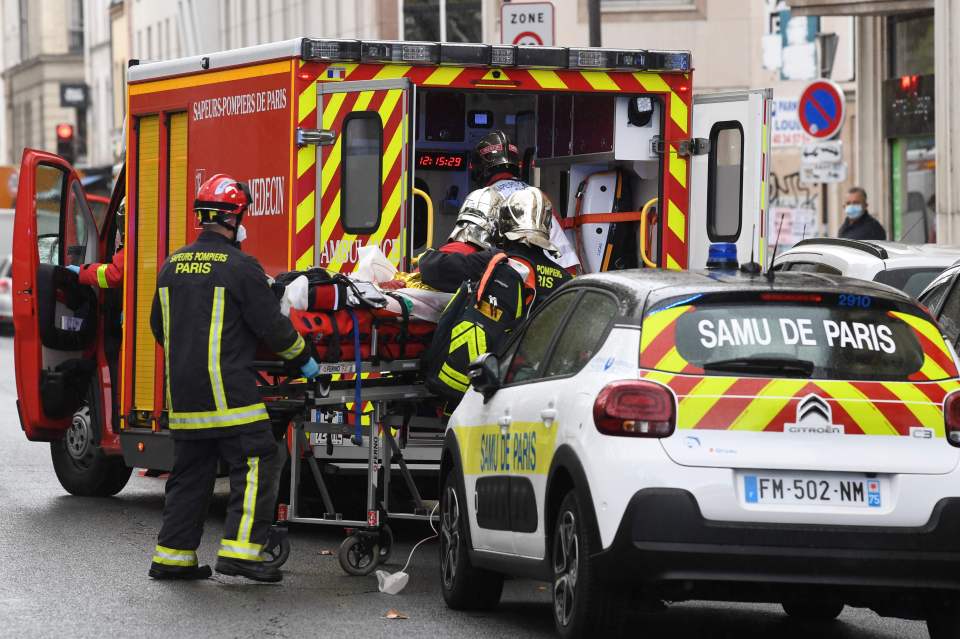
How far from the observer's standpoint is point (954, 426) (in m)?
7.45

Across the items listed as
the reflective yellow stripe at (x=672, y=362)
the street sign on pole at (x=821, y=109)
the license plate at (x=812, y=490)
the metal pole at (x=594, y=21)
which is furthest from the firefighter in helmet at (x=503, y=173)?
the metal pole at (x=594, y=21)

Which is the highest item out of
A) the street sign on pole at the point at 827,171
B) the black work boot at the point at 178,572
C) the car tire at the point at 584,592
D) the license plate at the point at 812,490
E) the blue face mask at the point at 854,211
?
the street sign on pole at the point at 827,171

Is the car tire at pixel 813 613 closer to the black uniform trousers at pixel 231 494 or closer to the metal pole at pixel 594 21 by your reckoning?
the black uniform trousers at pixel 231 494

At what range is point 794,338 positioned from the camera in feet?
24.7

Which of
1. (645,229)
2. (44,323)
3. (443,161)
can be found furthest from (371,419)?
(443,161)

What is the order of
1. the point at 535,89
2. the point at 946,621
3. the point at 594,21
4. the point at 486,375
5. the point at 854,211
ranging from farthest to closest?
the point at 594,21, the point at 854,211, the point at 535,89, the point at 486,375, the point at 946,621

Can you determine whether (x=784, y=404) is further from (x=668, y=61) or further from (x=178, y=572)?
(x=668, y=61)

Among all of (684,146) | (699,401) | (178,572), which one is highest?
(684,146)

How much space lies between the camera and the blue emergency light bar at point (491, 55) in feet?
37.7

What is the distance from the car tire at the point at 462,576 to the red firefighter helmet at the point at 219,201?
5.53 feet

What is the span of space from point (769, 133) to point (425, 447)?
2874 millimetres

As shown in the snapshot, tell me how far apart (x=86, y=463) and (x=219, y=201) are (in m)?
4.21

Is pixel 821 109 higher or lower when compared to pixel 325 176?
higher

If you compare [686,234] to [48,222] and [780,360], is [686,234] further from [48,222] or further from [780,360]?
[780,360]
